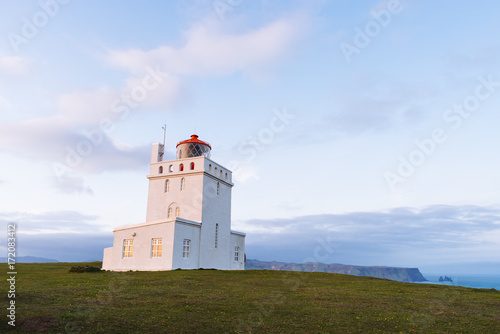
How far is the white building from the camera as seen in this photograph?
32625 mm

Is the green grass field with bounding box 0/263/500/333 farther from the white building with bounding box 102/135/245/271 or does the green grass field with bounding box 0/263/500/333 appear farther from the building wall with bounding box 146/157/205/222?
the building wall with bounding box 146/157/205/222

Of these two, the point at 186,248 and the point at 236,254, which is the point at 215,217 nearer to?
the point at 186,248

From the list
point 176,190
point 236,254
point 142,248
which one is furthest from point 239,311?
point 236,254

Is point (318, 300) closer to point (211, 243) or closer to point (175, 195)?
point (211, 243)

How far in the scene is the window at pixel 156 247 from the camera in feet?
106

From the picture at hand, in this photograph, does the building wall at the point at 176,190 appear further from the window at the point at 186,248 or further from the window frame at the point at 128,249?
the window frame at the point at 128,249

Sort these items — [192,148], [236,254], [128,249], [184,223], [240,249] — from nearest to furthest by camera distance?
[184,223]
[128,249]
[192,148]
[236,254]
[240,249]

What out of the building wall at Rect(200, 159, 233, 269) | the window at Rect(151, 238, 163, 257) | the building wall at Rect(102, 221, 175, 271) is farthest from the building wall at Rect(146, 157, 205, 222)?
the window at Rect(151, 238, 163, 257)

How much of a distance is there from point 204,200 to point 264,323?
25.6 metres

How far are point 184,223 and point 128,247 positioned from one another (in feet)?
19.1

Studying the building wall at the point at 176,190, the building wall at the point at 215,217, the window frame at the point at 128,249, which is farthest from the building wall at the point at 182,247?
the window frame at the point at 128,249

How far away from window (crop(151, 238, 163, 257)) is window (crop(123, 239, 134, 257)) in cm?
239

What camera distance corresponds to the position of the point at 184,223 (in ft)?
111

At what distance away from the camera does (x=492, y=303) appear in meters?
18.6
